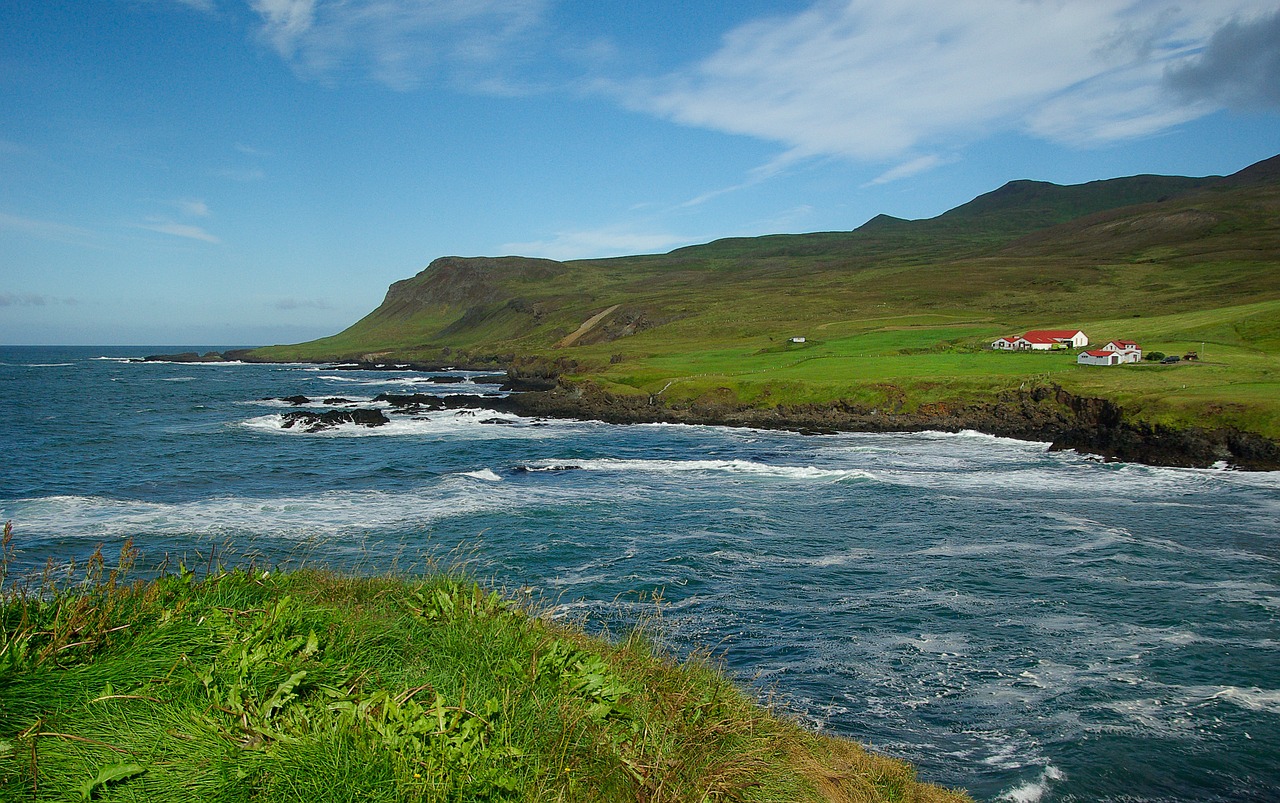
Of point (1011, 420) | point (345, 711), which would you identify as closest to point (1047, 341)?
point (1011, 420)

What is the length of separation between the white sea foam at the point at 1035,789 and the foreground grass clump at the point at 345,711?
441 centimetres

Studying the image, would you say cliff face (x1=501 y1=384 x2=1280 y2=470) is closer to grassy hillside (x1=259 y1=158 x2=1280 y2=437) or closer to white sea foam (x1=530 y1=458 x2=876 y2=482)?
grassy hillside (x1=259 y1=158 x2=1280 y2=437)

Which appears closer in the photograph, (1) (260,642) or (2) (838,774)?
(1) (260,642)

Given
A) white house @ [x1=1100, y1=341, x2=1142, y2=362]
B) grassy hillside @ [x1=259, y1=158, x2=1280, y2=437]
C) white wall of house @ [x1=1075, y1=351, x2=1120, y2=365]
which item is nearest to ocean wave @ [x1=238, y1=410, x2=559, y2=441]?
grassy hillside @ [x1=259, y1=158, x2=1280, y2=437]

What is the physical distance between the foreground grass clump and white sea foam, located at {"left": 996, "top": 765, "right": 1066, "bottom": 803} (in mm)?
4413

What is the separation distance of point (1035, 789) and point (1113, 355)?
179 ft

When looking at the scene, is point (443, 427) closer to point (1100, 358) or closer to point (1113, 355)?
point (1100, 358)

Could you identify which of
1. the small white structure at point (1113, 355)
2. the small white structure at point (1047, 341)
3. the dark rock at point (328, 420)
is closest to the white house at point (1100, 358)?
the small white structure at point (1113, 355)

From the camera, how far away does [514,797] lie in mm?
5109

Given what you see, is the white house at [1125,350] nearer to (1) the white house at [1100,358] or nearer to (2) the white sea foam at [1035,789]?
(1) the white house at [1100,358]

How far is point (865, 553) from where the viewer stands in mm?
23828

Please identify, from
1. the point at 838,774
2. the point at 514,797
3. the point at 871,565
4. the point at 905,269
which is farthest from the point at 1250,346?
the point at 905,269

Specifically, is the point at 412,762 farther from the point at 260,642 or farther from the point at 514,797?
the point at 260,642

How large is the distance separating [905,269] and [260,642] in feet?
606
